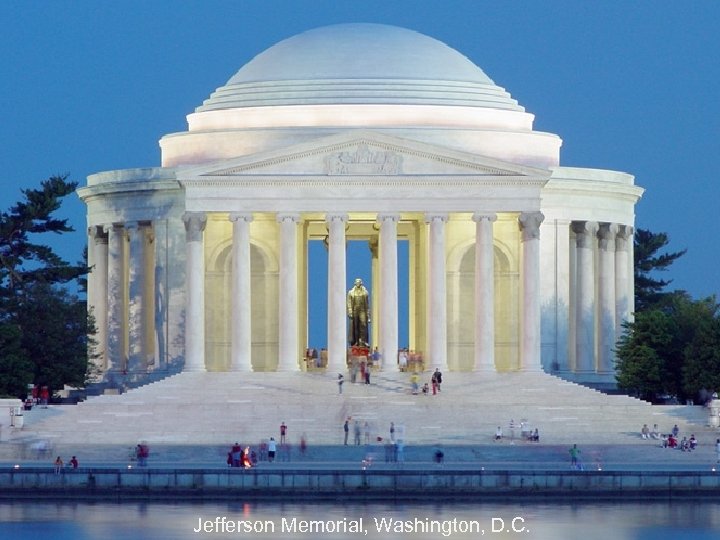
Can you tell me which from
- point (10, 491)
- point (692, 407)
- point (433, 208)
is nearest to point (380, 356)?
point (433, 208)

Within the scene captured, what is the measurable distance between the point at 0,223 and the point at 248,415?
28395 millimetres

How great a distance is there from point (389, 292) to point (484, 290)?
5015 mm

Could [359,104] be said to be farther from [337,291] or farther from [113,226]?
[113,226]

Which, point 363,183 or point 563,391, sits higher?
point 363,183

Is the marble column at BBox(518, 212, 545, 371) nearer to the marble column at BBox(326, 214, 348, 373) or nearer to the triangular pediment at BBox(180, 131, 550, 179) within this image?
the triangular pediment at BBox(180, 131, 550, 179)

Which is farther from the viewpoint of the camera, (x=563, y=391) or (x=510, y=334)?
(x=510, y=334)

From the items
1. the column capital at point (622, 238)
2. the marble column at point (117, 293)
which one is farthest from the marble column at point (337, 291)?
the column capital at point (622, 238)

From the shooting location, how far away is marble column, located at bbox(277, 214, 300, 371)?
155500mm

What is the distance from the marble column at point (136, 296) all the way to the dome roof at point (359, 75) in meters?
8.31

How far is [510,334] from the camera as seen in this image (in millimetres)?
163875

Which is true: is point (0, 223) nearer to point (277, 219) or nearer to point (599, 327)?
point (277, 219)

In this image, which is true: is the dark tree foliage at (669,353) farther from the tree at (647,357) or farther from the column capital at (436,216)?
the column capital at (436,216)

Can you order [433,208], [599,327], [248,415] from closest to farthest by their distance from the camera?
[248,415] < [433,208] < [599,327]

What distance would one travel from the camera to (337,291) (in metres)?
156
